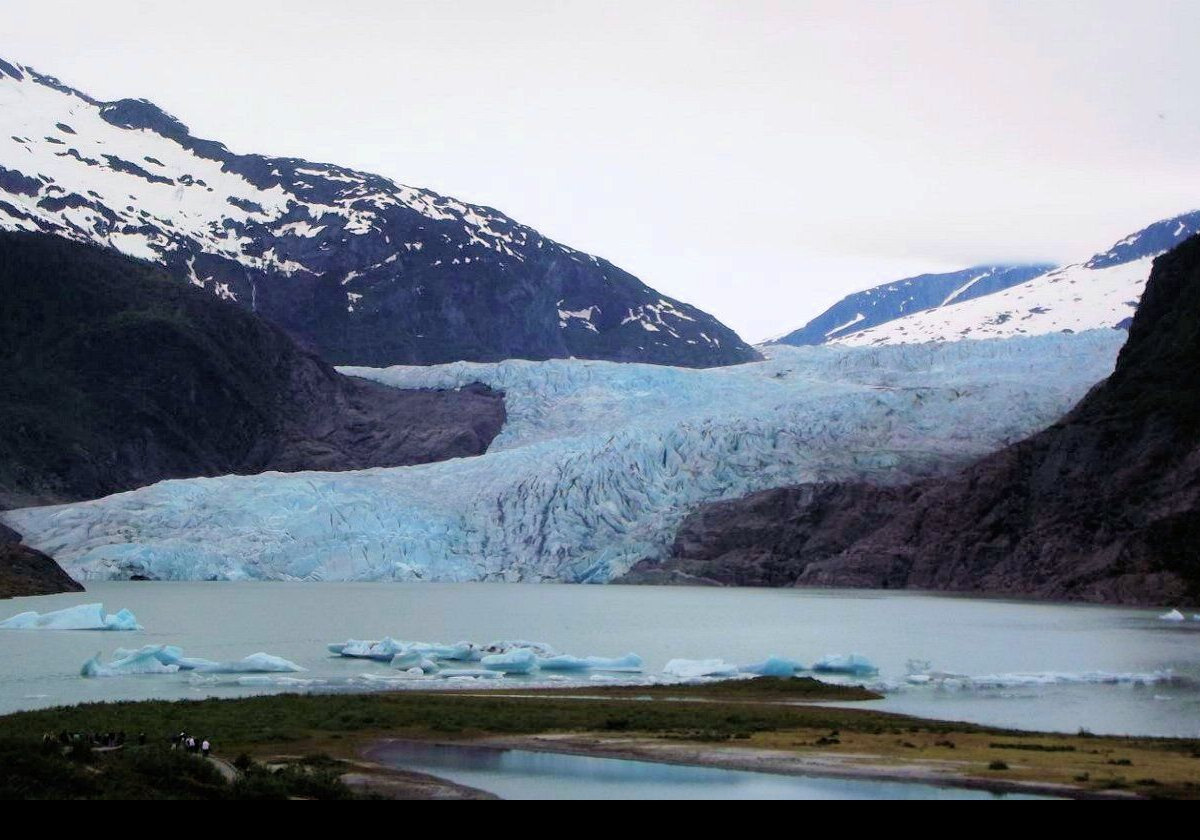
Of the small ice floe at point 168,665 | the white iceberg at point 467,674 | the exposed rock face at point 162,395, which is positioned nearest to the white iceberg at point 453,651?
the white iceberg at point 467,674

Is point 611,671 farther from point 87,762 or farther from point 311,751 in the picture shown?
point 87,762

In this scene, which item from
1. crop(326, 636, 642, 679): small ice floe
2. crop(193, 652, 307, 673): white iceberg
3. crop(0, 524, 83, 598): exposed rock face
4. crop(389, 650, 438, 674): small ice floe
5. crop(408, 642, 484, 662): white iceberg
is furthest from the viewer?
crop(0, 524, 83, 598): exposed rock face

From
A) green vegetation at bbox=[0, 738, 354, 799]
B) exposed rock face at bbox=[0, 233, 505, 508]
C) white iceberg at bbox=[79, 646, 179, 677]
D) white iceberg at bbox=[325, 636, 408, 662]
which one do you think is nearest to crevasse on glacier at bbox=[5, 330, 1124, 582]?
exposed rock face at bbox=[0, 233, 505, 508]

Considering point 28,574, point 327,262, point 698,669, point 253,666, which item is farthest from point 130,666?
point 327,262

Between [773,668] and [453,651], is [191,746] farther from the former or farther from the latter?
[453,651]

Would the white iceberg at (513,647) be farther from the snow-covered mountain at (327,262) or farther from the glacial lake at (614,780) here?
the snow-covered mountain at (327,262)

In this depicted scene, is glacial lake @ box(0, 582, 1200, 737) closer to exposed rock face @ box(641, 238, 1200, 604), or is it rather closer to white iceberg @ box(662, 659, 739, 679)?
white iceberg @ box(662, 659, 739, 679)
